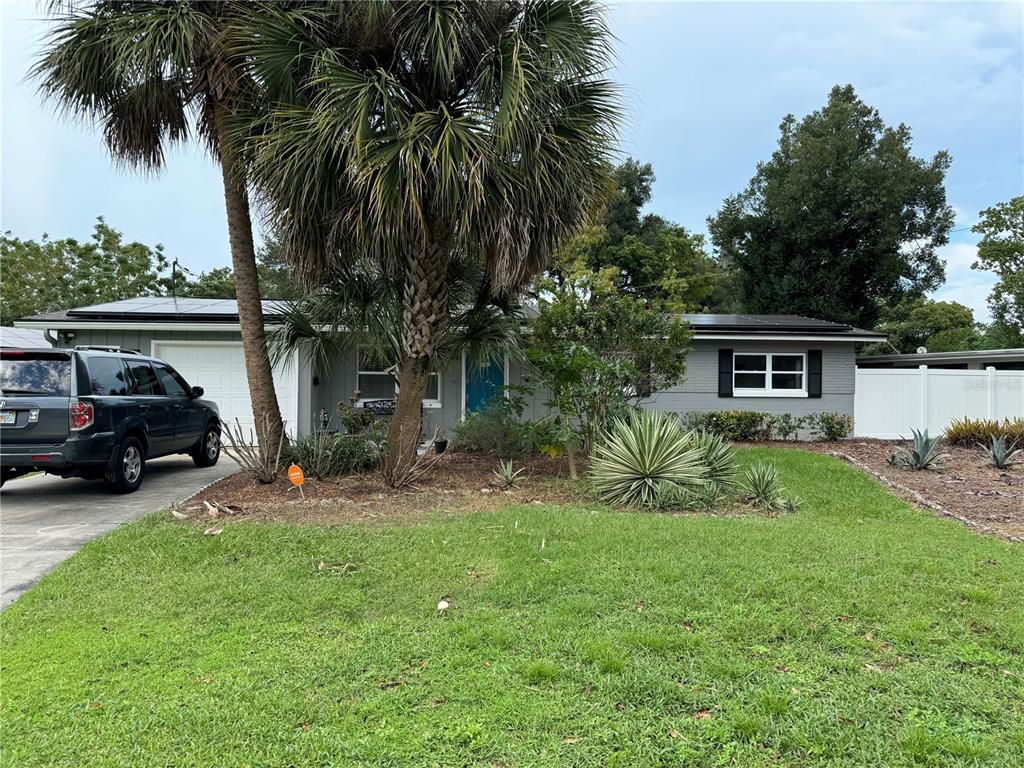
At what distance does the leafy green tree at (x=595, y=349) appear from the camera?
845cm

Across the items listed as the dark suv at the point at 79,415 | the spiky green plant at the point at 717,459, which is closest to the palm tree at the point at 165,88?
the dark suv at the point at 79,415

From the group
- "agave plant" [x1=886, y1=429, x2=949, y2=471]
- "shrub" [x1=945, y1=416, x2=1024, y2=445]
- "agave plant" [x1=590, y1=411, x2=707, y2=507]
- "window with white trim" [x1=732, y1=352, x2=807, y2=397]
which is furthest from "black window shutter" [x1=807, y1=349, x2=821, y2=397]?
"agave plant" [x1=590, y1=411, x2=707, y2=507]

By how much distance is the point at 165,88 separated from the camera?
7301 millimetres

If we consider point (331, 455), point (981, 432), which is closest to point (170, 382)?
point (331, 455)

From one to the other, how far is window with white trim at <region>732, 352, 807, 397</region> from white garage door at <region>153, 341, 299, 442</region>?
32.2ft

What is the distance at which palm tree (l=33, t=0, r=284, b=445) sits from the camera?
6574 millimetres

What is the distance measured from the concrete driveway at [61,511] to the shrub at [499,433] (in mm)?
3883

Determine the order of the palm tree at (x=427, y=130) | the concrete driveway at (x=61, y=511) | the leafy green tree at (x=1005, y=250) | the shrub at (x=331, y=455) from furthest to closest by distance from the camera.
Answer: the leafy green tree at (x=1005, y=250), the shrub at (x=331, y=455), the palm tree at (x=427, y=130), the concrete driveway at (x=61, y=511)

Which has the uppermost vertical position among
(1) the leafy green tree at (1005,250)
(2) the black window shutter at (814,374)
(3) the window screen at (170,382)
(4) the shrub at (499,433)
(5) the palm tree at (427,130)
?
(1) the leafy green tree at (1005,250)

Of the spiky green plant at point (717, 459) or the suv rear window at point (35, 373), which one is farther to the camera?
the spiky green plant at point (717, 459)

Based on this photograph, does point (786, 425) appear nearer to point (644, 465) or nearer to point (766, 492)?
point (766, 492)

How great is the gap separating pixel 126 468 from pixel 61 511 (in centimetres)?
91

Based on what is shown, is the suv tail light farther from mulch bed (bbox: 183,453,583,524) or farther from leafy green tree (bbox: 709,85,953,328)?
leafy green tree (bbox: 709,85,953,328)

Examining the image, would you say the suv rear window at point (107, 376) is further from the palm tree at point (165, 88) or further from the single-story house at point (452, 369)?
the single-story house at point (452, 369)
